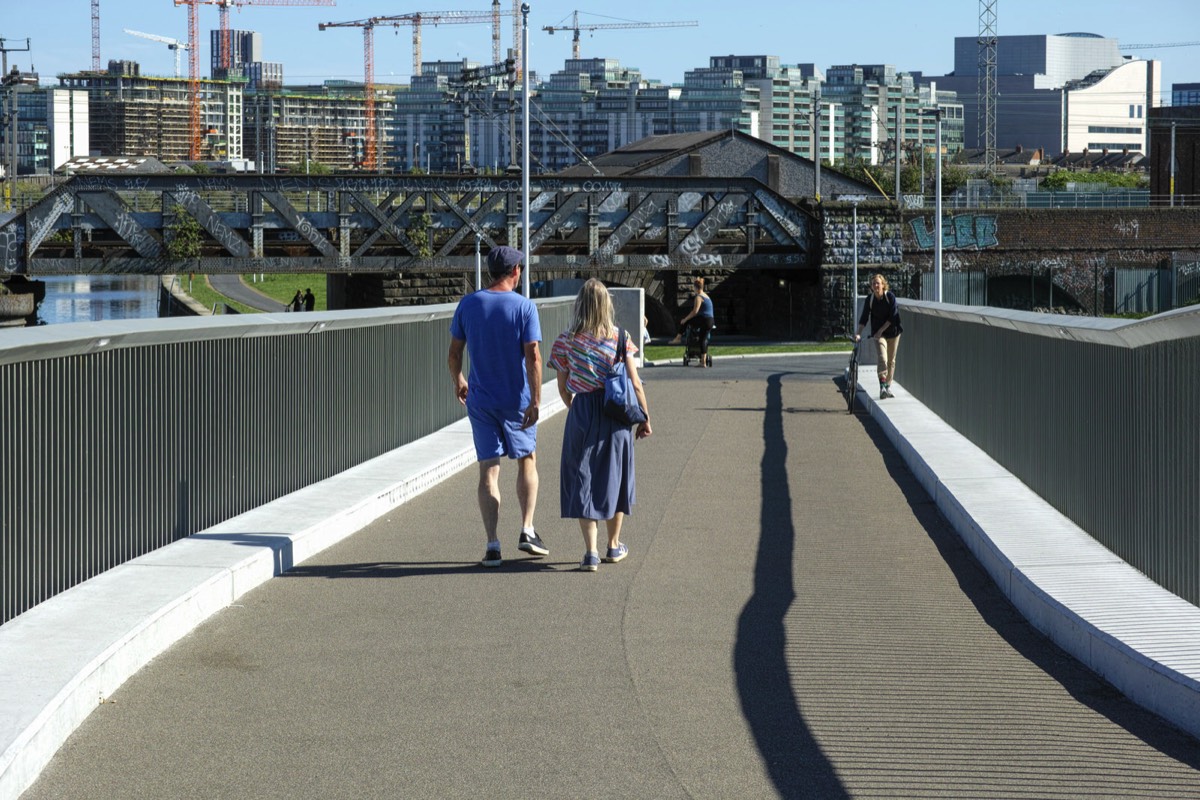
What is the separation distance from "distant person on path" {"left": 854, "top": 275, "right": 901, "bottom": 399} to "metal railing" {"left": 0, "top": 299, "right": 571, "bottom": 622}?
27.8ft

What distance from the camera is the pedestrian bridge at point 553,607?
535 centimetres

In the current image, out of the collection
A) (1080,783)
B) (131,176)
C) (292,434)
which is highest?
(131,176)

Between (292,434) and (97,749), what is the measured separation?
553cm

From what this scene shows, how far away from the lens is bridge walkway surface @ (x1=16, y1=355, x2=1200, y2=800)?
5.16m

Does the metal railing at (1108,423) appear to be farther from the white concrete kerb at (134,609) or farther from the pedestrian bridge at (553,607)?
the white concrete kerb at (134,609)

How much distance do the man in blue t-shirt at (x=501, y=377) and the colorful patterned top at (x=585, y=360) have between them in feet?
0.62

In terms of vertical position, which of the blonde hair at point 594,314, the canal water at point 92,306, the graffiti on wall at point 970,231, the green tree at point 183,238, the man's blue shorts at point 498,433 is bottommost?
the man's blue shorts at point 498,433

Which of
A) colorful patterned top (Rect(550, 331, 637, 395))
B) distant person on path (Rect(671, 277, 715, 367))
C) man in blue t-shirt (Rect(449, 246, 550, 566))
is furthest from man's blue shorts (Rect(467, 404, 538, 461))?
distant person on path (Rect(671, 277, 715, 367))

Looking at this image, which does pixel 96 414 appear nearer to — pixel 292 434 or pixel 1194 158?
pixel 292 434

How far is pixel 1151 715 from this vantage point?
5852 mm

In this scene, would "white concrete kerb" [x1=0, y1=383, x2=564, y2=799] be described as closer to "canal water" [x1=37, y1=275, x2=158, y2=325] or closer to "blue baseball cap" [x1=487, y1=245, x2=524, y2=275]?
"blue baseball cap" [x1=487, y1=245, x2=524, y2=275]

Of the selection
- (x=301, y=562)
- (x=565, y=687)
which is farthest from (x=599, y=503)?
(x=565, y=687)

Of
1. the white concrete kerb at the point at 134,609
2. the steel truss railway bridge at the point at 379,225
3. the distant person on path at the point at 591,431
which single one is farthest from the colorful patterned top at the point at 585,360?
the steel truss railway bridge at the point at 379,225

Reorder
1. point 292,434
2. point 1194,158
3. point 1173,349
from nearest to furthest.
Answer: point 1173,349 → point 292,434 → point 1194,158
